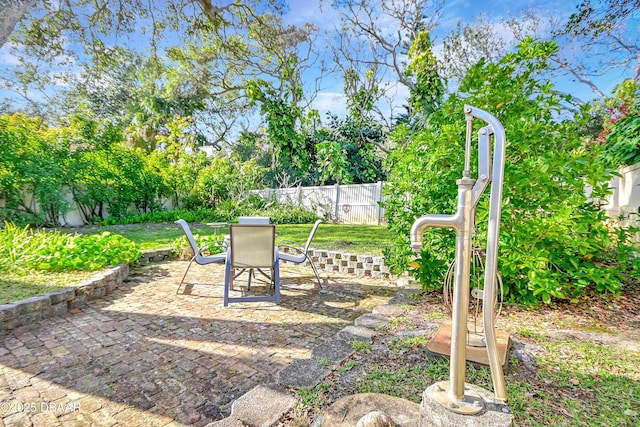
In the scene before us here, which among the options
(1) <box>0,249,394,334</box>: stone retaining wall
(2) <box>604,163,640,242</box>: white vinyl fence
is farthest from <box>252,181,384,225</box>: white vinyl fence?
(2) <box>604,163,640,242</box>: white vinyl fence

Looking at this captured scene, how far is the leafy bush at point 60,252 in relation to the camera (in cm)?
402

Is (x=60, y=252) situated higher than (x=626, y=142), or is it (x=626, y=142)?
(x=626, y=142)

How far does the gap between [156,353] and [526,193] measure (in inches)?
131

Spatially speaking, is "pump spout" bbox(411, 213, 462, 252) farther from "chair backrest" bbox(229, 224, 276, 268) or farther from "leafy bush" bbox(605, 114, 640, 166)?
"leafy bush" bbox(605, 114, 640, 166)

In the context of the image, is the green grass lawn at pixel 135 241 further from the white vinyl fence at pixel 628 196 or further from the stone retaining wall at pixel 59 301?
the white vinyl fence at pixel 628 196

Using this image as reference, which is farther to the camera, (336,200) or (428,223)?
(336,200)

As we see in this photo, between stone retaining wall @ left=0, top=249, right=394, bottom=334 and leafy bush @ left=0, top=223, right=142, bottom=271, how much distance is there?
0.74ft

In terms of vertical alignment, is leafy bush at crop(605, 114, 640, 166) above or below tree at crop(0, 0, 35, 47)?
below

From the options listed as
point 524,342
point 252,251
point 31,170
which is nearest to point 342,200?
point 252,251

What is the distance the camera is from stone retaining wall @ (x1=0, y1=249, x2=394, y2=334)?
280 centimetres

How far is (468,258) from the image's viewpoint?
3.37ft

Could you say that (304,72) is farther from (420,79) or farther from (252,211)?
(252,211)

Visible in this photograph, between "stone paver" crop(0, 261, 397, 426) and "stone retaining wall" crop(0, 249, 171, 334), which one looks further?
"stone retaining wall" crop(0, 249, 171, 334)

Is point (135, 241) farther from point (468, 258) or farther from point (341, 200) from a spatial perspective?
point (341, 200)
